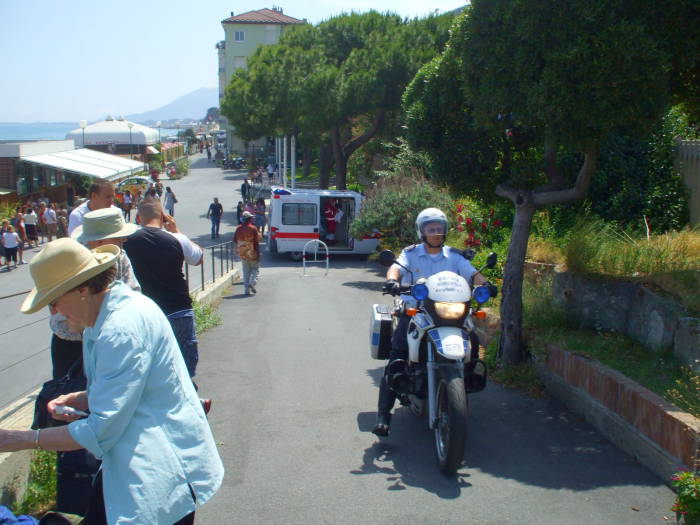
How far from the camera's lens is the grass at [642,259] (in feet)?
21.7

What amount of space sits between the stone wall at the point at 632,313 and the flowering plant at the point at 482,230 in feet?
17.5

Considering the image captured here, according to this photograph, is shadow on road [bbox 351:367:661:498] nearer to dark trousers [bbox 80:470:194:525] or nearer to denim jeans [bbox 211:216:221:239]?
dark trousers [bbox 80:470:194:525]

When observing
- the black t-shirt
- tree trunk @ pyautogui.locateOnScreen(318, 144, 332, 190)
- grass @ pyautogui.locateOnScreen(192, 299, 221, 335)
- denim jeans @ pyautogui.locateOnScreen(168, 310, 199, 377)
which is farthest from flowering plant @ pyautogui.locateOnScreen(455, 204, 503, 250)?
tree trunk @ pyautogui.locateOnScreen(318, 144, 332, 190)

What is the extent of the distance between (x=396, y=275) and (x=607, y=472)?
2235 millimetres

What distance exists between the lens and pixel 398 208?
1817 centimetres

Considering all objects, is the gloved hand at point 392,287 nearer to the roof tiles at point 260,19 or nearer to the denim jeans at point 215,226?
the denim jeans at point 215,226

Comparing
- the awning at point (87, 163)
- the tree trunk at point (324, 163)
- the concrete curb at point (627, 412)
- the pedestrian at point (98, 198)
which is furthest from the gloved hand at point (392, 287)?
the tree trunk at point (324, 163)

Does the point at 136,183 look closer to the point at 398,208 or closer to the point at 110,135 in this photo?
the point at 110,135

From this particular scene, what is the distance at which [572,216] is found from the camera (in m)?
11.4

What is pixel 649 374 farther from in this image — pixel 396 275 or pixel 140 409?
pixel 140 409

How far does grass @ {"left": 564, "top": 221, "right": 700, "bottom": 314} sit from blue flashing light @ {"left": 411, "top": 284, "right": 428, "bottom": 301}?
2.44m

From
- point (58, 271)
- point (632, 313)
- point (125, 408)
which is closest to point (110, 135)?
point (632, 313)

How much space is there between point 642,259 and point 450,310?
116 inches

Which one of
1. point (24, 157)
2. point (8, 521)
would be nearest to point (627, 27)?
point (8, 521)
